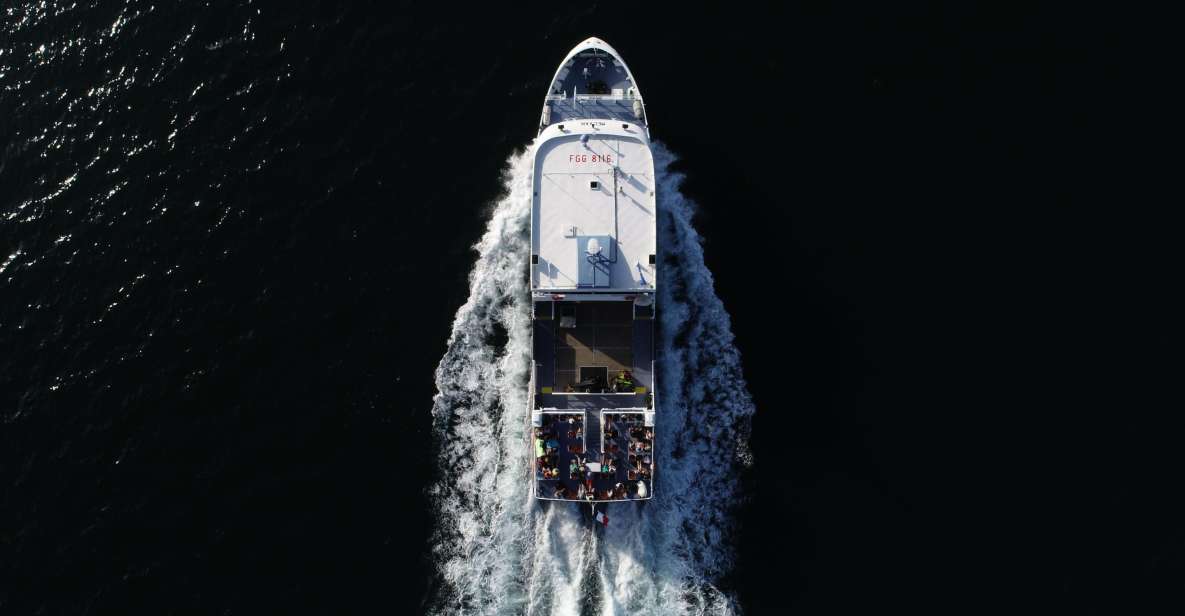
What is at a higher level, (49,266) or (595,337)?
(49,266)

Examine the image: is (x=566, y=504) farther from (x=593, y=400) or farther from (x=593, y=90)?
(x=593, y=90)

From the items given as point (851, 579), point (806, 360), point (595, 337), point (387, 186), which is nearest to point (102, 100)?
point (387, 186)

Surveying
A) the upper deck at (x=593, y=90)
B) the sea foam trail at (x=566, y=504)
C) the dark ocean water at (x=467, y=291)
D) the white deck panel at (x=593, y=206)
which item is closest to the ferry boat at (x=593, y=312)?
the white deck panel at (x=593, y=206)

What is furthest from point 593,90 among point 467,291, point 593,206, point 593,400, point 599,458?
point 599,458

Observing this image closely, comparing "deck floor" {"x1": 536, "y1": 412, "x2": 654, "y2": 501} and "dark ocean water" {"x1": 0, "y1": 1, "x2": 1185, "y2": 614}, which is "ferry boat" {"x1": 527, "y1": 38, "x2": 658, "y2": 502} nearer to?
"deck floor" {"x1": 536, "y1": 412, "x2": 654, "y2": 501}

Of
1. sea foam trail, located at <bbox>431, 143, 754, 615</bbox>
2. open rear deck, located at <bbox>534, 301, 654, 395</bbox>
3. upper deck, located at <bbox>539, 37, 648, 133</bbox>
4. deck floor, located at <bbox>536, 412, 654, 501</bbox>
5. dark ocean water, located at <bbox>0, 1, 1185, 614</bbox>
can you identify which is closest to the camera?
deck floor, located at <bbox>536, 412, 654, 501</bbox>

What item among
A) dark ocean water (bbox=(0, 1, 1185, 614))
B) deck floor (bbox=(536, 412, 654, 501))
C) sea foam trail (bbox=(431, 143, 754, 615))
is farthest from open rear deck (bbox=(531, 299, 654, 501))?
dark ocean water (bbox=(0, 1, 1185, 614))

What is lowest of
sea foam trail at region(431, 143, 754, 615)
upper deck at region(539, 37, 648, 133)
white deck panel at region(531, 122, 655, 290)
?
sea foam trail at region(431, 143, 754, 615)

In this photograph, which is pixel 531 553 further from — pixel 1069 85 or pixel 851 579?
pixel 1069 85
